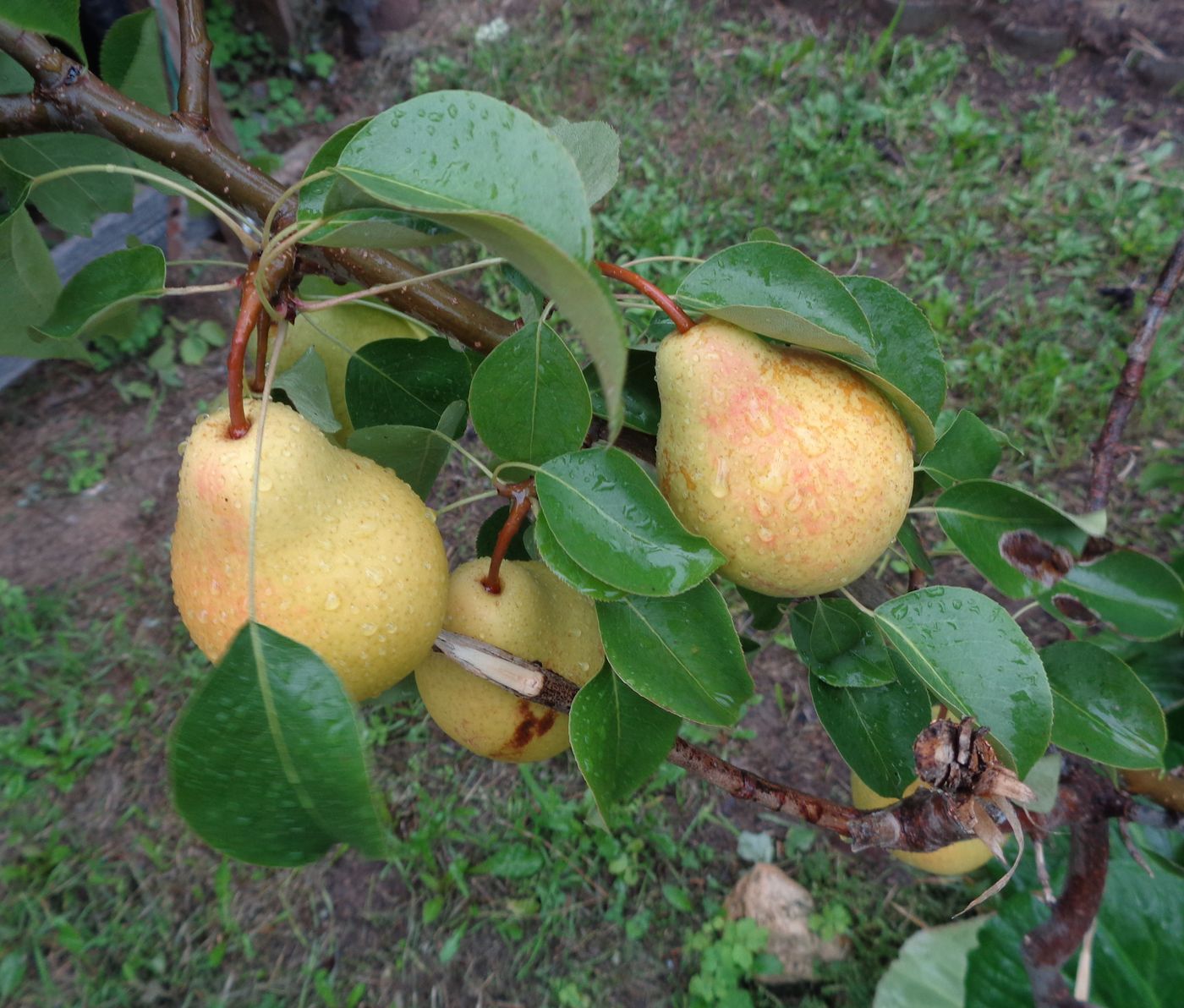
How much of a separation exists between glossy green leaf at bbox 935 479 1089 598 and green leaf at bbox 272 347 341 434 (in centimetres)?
58

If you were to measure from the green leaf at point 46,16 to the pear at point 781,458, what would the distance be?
0.61 m

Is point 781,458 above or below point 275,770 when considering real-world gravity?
above

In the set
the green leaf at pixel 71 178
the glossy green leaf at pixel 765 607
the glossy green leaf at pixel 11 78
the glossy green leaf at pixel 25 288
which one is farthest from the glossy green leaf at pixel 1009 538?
the glossy green leaf at pixel 11 78

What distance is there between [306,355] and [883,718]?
2.15ft

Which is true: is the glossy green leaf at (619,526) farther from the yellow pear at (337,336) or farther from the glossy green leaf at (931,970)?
the glossy green leaf at (931,970)

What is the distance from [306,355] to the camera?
2.75 feet

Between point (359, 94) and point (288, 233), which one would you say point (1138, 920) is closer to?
point (288, 233)

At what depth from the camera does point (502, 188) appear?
470 mm

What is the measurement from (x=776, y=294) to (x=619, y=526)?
8.8 inches

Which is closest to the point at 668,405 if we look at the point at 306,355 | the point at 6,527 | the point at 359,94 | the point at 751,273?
the point at 751,273

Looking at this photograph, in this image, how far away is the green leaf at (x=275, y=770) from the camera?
1.66ft

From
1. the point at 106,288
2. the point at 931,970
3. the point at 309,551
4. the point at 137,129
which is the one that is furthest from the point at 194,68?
the point at 931,970

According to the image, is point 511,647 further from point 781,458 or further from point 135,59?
point 135,59

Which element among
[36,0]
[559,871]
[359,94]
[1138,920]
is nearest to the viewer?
[36,0]
